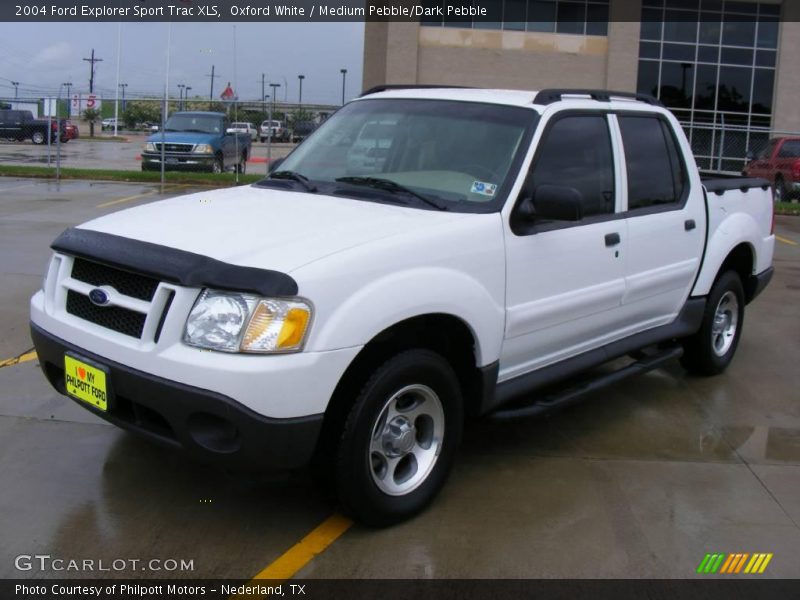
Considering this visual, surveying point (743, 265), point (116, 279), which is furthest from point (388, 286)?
point (743, 265)

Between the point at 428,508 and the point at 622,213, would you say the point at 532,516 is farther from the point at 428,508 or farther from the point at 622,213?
the point at 622,213

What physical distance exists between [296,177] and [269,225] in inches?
41.4

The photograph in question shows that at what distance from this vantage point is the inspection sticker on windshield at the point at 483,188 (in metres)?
4.20

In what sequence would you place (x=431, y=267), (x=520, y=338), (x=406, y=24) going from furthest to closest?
(x=406, y=24) → (x=520, y=338) → (x=431, y=267)

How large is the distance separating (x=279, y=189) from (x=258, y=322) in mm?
1630

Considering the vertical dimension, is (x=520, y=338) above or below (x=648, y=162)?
below

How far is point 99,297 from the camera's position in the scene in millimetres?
3580

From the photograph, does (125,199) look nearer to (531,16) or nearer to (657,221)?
(657,221)

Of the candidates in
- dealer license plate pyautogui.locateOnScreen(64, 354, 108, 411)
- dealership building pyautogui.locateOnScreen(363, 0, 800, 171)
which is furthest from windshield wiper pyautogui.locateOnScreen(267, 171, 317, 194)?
dealership building pyautogui.locateOnScreen(363, 0, 800, 171)

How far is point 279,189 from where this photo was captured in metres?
4.71

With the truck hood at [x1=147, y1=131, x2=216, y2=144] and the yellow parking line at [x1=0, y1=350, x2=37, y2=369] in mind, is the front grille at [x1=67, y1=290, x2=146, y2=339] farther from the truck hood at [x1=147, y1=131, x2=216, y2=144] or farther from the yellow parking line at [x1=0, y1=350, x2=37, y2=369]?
the truck hood at [x1=147, y1=131, x2=216, y2=144]

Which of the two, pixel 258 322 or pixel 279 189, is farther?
pixel 279 189

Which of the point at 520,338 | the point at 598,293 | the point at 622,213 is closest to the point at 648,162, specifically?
the point at 622,213

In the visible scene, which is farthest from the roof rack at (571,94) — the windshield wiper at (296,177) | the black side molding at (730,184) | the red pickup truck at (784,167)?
the red pickup truck at (784,167)
